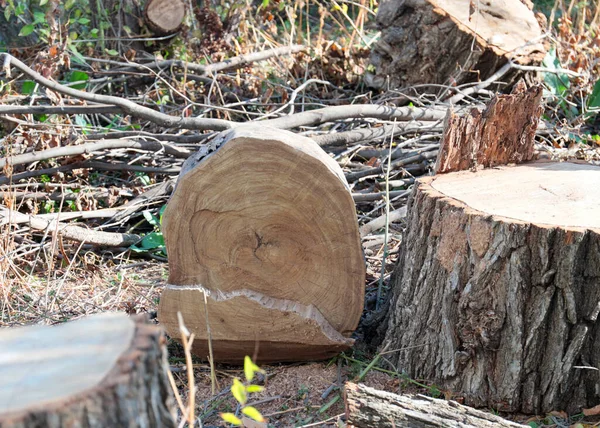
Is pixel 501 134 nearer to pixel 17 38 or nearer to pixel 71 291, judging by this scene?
pixel 71 291

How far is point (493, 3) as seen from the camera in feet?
17.7

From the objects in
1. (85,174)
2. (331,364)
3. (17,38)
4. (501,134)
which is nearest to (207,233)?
(331,364)

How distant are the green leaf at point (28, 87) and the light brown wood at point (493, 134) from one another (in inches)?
134

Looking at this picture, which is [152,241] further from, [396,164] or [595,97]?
[595,97]

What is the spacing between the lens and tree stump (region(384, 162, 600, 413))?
96.0 inches

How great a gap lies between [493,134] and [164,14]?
387 cm

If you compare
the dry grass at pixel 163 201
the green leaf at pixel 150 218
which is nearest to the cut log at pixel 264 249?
the dry grass at pixel 163 201

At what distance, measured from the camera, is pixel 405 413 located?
7.44ft

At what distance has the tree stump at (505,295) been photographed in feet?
8.00

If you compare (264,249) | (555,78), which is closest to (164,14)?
(555,78)

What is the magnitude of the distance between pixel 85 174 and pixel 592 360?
3.21 meters

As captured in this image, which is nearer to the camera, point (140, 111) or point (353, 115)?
point (140, 111)

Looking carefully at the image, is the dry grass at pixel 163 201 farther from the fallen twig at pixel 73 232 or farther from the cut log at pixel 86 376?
the cut log at pixel 86 376

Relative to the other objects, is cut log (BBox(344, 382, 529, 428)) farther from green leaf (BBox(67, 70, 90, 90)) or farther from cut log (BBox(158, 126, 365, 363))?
green leaf (BBox(67, 70, 90, 90))
